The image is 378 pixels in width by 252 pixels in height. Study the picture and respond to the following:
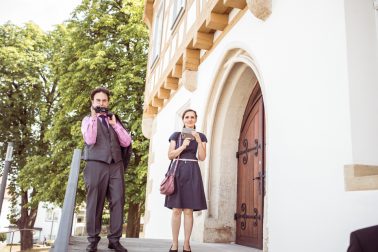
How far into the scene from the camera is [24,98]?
17531 millimetres

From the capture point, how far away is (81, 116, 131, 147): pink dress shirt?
11.2 feet

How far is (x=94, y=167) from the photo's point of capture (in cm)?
344

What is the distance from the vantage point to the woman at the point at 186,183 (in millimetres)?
3627

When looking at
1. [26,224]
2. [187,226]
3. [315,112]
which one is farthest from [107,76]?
[315,112]

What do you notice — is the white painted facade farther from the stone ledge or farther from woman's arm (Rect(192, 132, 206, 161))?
woman's arm (Rect(192, 132, 206, 161))

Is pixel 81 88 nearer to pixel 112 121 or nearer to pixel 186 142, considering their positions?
pixel 112 121

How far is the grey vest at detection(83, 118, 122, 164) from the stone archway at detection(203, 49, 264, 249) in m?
2.34

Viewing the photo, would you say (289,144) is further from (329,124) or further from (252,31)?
(252,31)

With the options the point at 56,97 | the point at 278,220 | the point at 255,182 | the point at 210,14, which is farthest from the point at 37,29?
the point at 278,220

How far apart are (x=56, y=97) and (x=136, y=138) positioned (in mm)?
7995

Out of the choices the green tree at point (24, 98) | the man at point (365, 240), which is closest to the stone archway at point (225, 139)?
the man at point (365, 240)

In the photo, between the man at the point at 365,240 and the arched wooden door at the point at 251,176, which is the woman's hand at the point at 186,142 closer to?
the arched wooden door at the point at 251,176

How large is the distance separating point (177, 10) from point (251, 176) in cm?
459

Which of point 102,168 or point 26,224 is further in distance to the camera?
point 26,224
